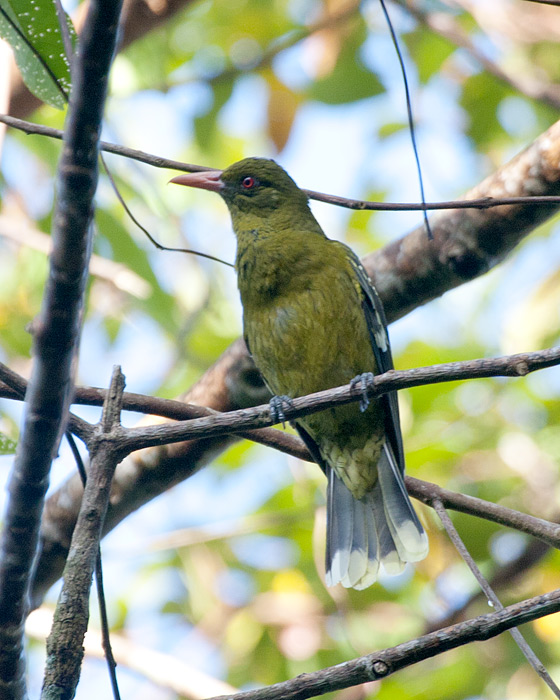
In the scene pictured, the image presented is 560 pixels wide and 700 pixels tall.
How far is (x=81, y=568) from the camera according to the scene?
1855 millimetres

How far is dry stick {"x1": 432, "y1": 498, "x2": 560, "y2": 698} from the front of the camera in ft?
6.03

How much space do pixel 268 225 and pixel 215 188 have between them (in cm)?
44

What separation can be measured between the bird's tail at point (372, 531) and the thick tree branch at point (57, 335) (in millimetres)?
2009

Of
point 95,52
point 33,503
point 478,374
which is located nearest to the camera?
point 95,52

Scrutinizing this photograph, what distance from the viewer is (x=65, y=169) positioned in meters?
1.48

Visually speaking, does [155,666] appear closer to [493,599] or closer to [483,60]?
[493,599]

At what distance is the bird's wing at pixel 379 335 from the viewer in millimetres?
3617

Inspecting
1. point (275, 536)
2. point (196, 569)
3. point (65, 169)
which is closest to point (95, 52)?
point (65, 169)

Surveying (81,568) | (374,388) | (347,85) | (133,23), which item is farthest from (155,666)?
(347,85)

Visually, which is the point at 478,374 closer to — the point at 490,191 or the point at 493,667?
the point at 490,191

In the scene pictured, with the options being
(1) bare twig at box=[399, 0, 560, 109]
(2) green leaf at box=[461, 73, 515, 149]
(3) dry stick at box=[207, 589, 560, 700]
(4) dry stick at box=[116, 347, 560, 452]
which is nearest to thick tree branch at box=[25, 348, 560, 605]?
(4) dry stick at box=[116, 347, 560, 452]

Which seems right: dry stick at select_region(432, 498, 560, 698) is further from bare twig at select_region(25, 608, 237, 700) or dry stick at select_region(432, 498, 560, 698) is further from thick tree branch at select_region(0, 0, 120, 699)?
bare twig at select_region(25, 608, 237, 700)

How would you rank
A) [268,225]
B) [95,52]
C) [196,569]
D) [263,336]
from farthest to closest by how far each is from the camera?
[196,569] → [268,225] → [263,336] → [95,52]

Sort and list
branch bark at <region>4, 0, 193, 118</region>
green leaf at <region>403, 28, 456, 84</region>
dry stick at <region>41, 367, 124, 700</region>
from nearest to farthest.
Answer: dry stick at <region>41, 367, 124, 700</region> → branch bark at <region>4, 0, 193, 118</region> → green leaf at <region>403, 28, 456, 84</region>
